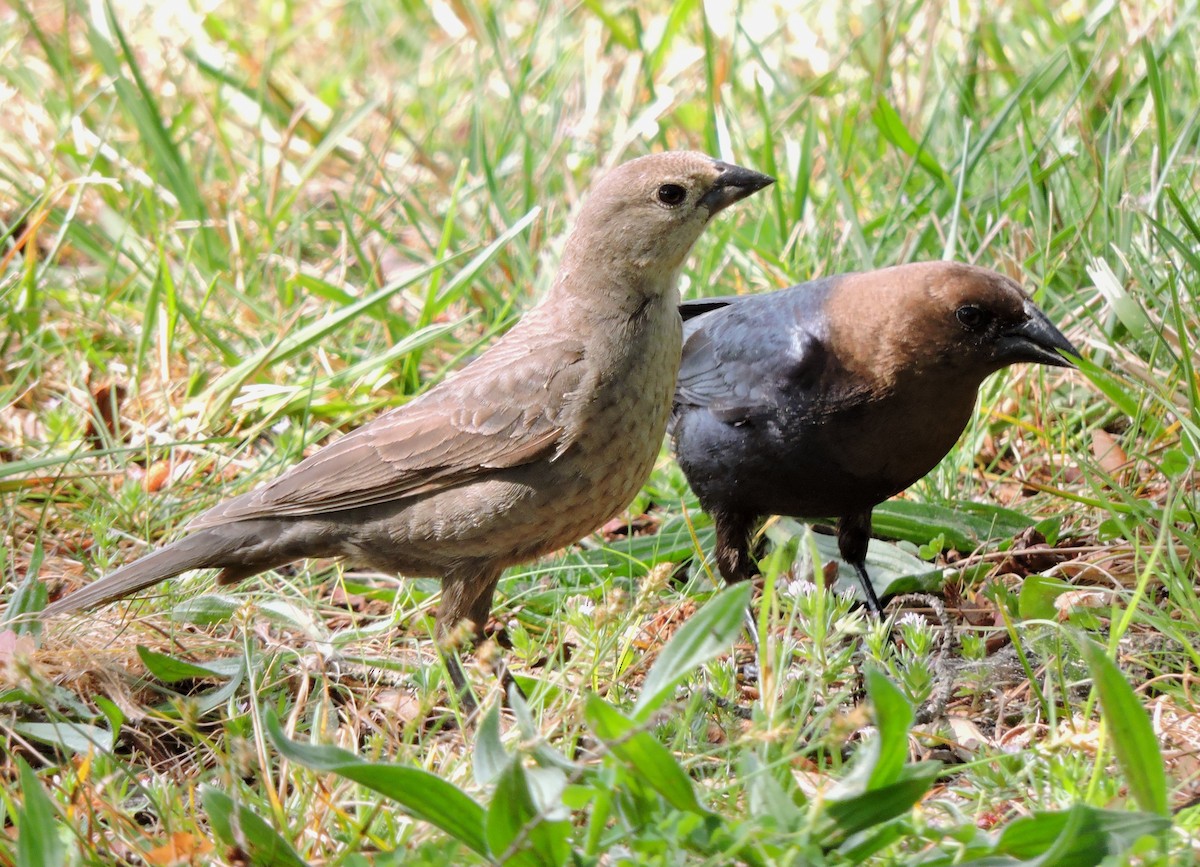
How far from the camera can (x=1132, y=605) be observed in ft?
8.05

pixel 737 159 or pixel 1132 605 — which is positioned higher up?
pixel 737 159

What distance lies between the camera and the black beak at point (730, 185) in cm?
336

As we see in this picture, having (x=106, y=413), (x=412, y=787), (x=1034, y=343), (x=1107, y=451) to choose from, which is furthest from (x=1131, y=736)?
(x=106, y=413)

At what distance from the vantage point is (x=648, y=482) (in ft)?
14.5

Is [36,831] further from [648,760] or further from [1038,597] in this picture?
[1038,597]

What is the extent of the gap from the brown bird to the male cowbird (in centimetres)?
38

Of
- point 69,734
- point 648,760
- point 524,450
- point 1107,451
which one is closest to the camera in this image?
point 648,760

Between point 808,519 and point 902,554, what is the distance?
14.9 inches

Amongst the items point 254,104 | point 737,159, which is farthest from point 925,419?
point 254,104

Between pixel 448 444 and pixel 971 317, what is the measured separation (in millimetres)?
1367

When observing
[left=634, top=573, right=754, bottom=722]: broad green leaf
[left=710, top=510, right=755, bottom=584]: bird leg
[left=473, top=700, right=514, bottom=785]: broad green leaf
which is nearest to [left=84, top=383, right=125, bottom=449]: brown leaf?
[left=710, top=510, right=755, bottom=584]: bird leg

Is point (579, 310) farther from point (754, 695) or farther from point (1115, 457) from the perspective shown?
point (1115, 457)

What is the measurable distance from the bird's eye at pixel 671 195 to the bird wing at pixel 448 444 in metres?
0.43

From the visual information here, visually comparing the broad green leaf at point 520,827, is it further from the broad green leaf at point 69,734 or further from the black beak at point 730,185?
the black beak at point 730,185
